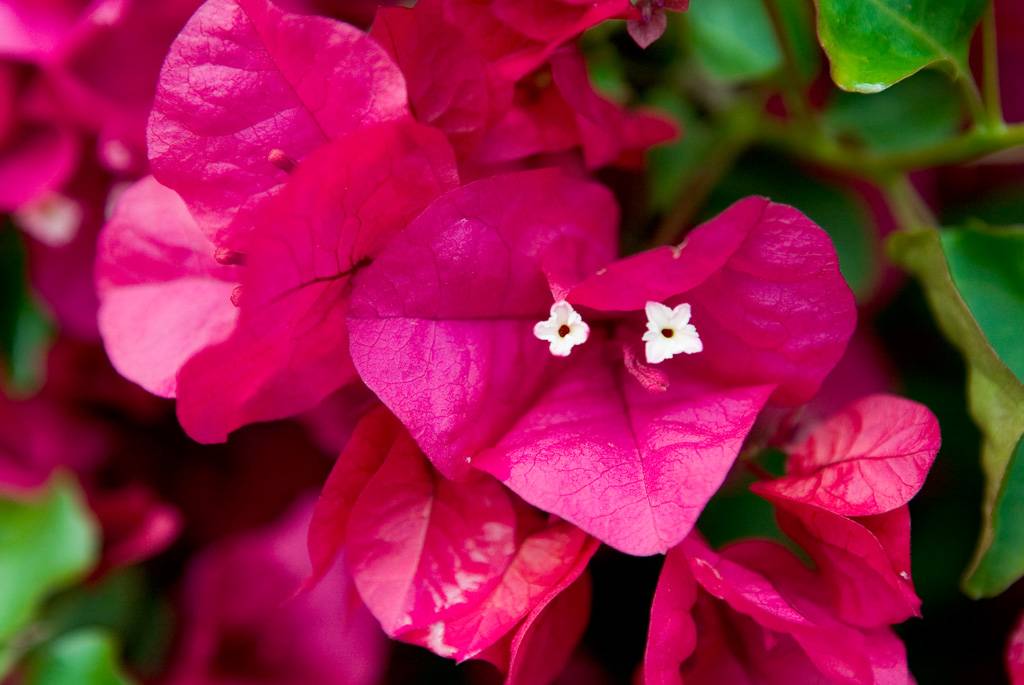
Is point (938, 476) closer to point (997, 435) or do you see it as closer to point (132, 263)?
point (997, 435)

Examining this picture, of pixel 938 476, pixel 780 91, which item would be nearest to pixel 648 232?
pixel 780 91

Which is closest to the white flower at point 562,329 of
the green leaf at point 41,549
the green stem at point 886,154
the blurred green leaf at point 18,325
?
the green stem at point 886,154

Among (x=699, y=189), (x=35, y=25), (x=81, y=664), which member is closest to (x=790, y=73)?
(x=699, y=189)

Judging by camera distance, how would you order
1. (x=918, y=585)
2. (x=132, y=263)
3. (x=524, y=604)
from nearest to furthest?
(x=524, y=604)
(x=132, y=263)
(x=918, y=585)

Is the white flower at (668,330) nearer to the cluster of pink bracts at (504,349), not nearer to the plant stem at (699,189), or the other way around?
the cluster of pink bracts at (504,349)

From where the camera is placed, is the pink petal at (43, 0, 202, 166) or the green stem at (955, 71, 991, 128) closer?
the green stem at (955, 71, 991, 128)

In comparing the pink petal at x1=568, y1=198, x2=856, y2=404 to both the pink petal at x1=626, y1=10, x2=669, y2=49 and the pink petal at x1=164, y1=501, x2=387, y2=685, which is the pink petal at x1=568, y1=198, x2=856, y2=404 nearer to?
the pink petal at x1=626, y1=10, x2=669, y2=49

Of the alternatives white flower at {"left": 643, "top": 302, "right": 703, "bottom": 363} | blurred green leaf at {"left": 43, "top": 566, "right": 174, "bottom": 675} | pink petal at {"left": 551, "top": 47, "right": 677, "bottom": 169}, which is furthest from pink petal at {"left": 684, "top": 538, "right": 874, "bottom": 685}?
blurred green leaf at {"left": 43, "top": 566, "right": 174, "bottom": 675}

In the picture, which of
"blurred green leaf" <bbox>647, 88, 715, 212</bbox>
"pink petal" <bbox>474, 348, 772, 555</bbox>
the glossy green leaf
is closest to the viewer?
"pink petal" <bbox>474, 348, 772, 555</bbox>
